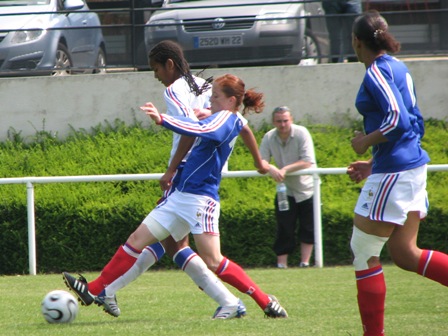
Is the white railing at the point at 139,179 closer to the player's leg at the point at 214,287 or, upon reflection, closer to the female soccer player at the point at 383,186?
the player's leg at the point at 214,287

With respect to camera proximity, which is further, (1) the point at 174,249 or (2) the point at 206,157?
(1) the point at 174,249

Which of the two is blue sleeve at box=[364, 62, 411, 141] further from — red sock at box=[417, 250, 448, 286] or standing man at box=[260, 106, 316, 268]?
standing man at box=[260, 106, 316, 268]

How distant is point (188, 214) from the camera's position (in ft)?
20.2

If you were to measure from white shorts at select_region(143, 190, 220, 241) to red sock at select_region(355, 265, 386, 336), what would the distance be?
1.45m

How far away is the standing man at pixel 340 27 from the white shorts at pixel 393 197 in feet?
27.5

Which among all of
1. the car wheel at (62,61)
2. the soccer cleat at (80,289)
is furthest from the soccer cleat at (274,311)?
the car wheel at (62,61)

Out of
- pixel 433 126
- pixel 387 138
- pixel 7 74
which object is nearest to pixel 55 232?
pixel 7 74

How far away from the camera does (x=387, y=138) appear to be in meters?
4.85

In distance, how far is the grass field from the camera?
5.71m

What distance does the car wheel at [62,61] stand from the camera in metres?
13.5

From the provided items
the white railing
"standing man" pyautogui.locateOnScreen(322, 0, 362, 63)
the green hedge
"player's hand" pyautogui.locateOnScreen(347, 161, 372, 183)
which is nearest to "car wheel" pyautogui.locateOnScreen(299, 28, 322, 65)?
"standing man" pyautogui.locateOnScreen(322, 0, 362, 63)

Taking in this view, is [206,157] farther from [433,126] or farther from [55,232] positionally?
[433,126]

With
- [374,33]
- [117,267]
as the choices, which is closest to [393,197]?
[374,33]

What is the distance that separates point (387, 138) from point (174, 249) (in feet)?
7.32
